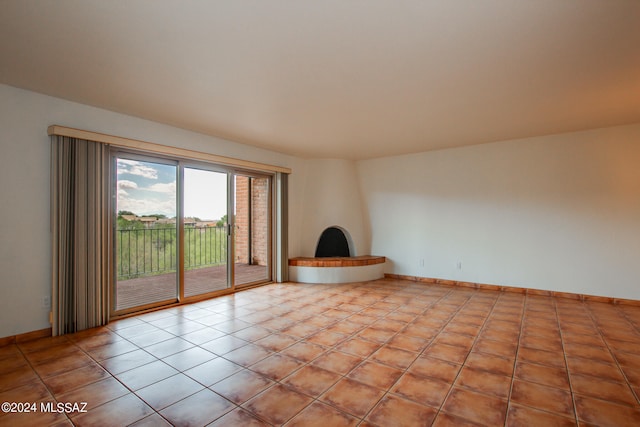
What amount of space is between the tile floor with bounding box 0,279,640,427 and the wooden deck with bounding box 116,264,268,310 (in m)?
0.39

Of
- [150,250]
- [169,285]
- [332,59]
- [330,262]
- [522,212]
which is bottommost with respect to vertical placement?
[169,285]

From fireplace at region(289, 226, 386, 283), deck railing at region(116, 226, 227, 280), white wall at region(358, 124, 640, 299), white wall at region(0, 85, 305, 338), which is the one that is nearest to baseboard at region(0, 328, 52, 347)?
white wall at region(0, 85, 305, 338)

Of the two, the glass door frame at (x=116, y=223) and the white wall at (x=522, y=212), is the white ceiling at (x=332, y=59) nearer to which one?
the glass door frame at (x=116, y=223)

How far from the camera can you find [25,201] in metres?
2.93

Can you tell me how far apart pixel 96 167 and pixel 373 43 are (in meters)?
3.13

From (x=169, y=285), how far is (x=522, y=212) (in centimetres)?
563

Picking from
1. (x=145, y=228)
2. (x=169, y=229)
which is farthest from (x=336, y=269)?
(x=145, y=228)

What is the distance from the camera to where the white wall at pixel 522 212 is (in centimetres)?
429

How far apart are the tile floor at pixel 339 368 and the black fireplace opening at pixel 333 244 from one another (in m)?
2.37

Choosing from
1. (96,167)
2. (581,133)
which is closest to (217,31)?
(96,167)

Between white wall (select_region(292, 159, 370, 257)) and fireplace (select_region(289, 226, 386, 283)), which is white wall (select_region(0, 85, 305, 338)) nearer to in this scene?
fireplace (select_region(289, 226, 386, 283))

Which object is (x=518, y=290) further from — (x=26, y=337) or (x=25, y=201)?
(x=25, y=201)

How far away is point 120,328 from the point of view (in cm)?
328

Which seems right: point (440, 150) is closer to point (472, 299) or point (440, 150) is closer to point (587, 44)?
point (472, 299)
